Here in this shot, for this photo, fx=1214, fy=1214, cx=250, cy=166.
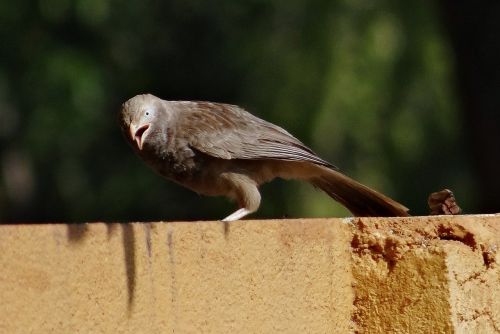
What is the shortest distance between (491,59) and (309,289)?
6430 mm

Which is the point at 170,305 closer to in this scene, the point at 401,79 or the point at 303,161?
the point at 303,161

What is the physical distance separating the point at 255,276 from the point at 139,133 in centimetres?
200

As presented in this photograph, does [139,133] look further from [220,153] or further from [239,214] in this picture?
[239,214]

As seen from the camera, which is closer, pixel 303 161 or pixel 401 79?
pixel 303 161

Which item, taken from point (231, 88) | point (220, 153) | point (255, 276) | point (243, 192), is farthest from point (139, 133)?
point (231, 88)

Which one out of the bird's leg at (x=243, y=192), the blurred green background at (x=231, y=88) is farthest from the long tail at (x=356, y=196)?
the blurred green background at (x=231, y=88)

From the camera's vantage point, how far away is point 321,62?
13.7 meters

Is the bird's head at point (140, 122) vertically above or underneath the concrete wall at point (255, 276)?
above

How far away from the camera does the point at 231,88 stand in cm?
1524

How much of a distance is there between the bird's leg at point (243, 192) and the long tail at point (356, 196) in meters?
0.46

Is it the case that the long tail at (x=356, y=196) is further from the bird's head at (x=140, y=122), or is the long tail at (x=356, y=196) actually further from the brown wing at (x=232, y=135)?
the bird's head at (x=140, y=122)

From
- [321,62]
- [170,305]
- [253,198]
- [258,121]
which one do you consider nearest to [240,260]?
[170,305]

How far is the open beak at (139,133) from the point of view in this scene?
602cm

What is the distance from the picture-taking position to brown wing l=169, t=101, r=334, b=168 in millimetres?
6156
